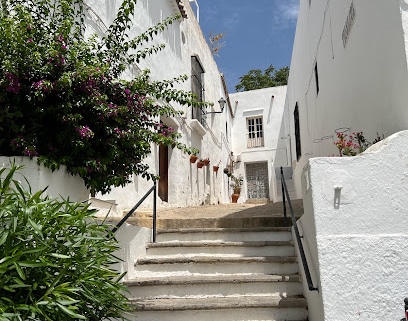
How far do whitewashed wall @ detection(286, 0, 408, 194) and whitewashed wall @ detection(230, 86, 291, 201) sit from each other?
28.1 feet

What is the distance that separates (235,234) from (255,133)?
13693 millimetres

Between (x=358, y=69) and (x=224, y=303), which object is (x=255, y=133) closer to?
(x=358, y=69)

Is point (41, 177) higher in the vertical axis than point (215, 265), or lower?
higher

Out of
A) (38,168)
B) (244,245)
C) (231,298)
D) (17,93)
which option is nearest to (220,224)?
(244,245)

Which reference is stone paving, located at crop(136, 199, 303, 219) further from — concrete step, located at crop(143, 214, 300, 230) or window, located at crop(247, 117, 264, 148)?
window, located at crop(247, 117, 264, 148)

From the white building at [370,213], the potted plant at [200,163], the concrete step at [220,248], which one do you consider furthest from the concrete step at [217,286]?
the potted plant at [200,163]

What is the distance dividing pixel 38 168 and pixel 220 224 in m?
2.57

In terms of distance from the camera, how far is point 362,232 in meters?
2.55

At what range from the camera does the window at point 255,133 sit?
17.5m

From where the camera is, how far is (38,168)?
276 cm

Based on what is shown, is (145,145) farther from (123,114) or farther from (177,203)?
(177,203)

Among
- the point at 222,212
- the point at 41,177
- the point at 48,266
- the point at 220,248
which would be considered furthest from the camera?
the point at 222,212

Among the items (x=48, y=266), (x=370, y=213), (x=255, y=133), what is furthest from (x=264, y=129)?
(x=48, y=266)

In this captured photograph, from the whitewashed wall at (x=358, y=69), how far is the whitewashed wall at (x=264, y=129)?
8.55 metres
